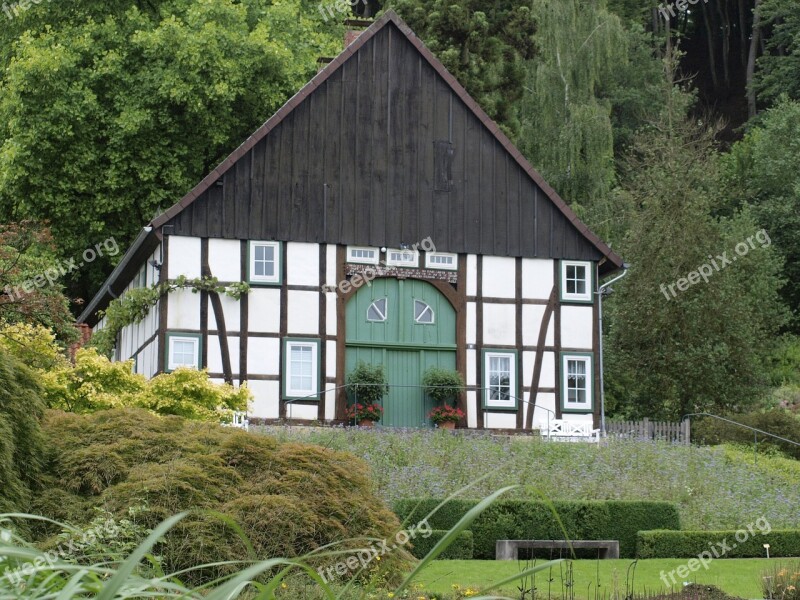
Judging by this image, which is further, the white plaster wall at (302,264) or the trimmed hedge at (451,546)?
the white plaster wall at (302,264)

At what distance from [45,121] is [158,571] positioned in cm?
2841

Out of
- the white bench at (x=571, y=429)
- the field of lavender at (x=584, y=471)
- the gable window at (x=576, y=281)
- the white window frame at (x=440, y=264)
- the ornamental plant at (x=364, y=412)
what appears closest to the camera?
the field of lavender at (x=584, y=471)

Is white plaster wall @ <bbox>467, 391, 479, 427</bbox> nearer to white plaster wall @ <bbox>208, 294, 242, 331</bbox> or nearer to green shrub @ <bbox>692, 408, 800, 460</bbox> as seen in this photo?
green shrub @ <bbox>692, 408, 800, 460</bbox>

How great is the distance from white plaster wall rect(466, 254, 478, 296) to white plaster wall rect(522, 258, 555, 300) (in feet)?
3.18

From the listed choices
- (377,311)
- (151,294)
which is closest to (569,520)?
→ (377,311)

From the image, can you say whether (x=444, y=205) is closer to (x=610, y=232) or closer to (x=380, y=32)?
(x=380, y=32)

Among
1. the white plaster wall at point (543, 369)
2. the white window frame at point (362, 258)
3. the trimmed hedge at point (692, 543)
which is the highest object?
the white window frame at point (362, 258)

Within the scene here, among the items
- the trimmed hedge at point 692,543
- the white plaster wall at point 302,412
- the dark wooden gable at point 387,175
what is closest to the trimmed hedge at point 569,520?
the trimmed hedge at point 692,543

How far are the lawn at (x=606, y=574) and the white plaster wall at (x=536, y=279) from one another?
11178 mm

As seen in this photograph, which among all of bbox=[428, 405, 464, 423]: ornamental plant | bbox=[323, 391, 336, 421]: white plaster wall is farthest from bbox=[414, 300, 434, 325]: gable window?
bbox=[323, 391, 336, 421]: white plaster wall

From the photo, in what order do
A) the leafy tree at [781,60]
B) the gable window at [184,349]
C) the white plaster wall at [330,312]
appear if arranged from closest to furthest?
the gable window at [184,349] → the white plaster wall at [330,312] → the leafy tree at [781,60]

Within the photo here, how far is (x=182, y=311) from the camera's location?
23312 millimetres

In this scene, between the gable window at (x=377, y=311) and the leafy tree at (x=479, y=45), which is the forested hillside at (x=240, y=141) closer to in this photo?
the leafy tree at (x=479, y=45)

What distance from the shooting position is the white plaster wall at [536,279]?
989 inches
